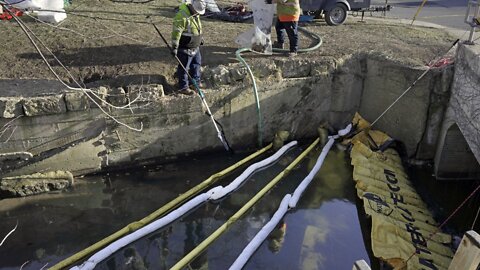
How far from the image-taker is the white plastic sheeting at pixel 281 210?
22.5 feet

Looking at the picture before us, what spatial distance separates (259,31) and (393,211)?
5.39m

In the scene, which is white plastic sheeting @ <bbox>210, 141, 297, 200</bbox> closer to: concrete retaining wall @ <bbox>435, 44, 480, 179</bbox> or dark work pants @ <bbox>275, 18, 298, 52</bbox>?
dark work pants @ <bbox>275, 18, 298, 52</bbox>

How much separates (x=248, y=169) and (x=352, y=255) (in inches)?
113

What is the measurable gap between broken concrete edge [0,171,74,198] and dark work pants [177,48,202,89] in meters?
3.01

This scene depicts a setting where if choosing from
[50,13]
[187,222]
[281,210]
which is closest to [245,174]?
[281,210]

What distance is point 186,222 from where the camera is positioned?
7902mm

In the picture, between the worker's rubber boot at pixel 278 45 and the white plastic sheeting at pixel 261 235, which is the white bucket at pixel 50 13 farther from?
the white plastic sheeting at pixel 261 235

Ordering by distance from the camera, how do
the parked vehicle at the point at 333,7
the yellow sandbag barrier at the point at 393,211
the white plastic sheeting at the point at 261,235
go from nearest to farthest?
the white plastic sheeting at the point at 261,235 < the yellow sandbag barrier at the point at 393,211 < the parked vehicle at the point at 333,7

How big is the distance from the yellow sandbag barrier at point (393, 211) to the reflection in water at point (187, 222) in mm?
432

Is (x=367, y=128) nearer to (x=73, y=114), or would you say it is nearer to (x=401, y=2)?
(x=73, y=114)

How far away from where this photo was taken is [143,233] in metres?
7.21

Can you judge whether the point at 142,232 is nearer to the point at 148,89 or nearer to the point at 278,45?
the point at 148,89

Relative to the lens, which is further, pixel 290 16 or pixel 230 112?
pixel 290 16

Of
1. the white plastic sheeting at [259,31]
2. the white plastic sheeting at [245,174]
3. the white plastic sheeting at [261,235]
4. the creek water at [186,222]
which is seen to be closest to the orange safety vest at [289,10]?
the white plastic sheeting at [259,31]
